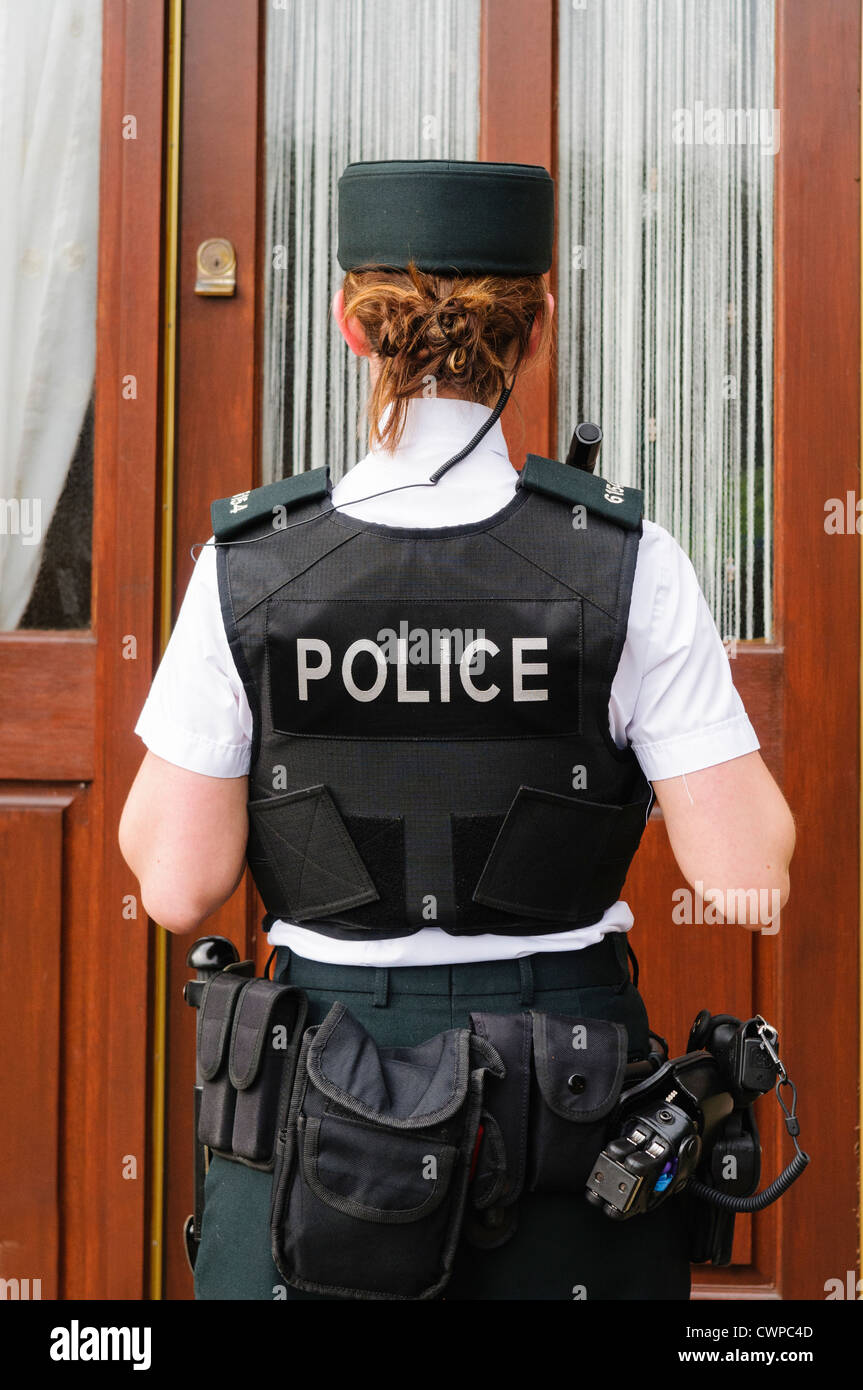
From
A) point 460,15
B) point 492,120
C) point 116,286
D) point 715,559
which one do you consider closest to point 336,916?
point 715,559

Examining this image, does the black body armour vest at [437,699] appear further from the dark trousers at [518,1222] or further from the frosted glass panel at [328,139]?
the frosted glass panel at [328,139]

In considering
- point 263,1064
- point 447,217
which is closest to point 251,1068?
point 263,1064

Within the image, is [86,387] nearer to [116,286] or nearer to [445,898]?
[116,286]

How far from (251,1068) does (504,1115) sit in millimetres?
269

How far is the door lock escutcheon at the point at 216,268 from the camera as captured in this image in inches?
87.7

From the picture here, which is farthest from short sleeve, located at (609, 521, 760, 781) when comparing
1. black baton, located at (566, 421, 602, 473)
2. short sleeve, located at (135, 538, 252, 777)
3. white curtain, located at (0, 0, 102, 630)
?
white curtain, located at (0, 0, 102, 630)

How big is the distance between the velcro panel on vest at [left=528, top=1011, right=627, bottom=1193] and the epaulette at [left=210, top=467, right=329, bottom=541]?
1.99ft

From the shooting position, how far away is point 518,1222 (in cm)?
128

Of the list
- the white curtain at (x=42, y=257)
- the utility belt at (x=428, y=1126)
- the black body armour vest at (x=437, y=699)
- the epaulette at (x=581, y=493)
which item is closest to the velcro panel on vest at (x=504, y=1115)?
the utility belt at (x=428, y=1126)

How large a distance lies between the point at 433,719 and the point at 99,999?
1.23 metres

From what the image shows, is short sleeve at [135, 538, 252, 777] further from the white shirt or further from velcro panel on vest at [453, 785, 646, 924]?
velcro panel on vest at [453, 785, 646, 924]

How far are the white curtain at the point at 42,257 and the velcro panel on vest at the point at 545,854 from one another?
1.35 m
